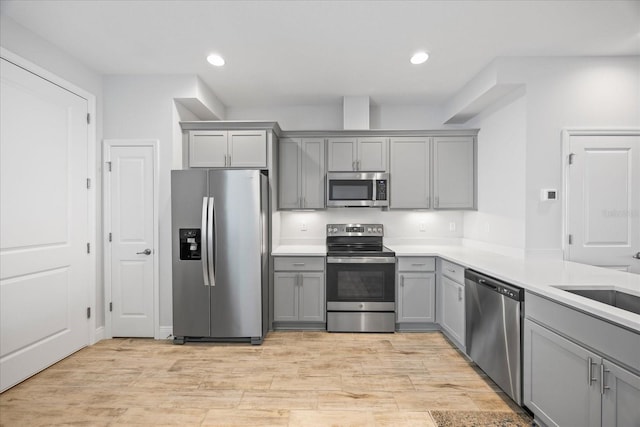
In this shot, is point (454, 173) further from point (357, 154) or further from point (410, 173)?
point (357, 154)

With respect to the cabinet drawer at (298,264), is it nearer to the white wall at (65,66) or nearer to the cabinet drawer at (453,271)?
the cabinet drawer at (453,271)

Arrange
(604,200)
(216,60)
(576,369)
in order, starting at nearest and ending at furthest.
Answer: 1. (576,369)
2. (604,200)
3. (216,60)

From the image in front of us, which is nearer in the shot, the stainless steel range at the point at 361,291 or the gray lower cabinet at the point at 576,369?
the gray lower cabinet at the point at 576,369

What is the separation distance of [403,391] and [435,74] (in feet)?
9.85

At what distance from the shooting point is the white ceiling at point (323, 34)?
2297 mm

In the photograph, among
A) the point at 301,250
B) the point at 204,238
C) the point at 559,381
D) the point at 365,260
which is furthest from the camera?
the point at 301,250

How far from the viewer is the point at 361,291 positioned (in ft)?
12.0

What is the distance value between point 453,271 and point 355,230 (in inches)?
52.9

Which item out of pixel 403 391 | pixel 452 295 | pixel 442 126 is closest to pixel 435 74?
pixel 442 126

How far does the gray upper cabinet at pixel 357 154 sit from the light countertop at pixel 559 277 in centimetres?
119

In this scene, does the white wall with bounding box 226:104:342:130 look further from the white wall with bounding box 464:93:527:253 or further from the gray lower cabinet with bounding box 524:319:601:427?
the gray lower cabinet with bounding box 524:319:601:427

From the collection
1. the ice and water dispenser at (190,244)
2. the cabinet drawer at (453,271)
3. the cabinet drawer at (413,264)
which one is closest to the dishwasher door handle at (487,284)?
the cabinet drawer at (453,271)

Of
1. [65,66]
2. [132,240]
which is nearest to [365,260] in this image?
[132,240]

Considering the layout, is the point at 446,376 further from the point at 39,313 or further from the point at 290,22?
the point at 39,313
